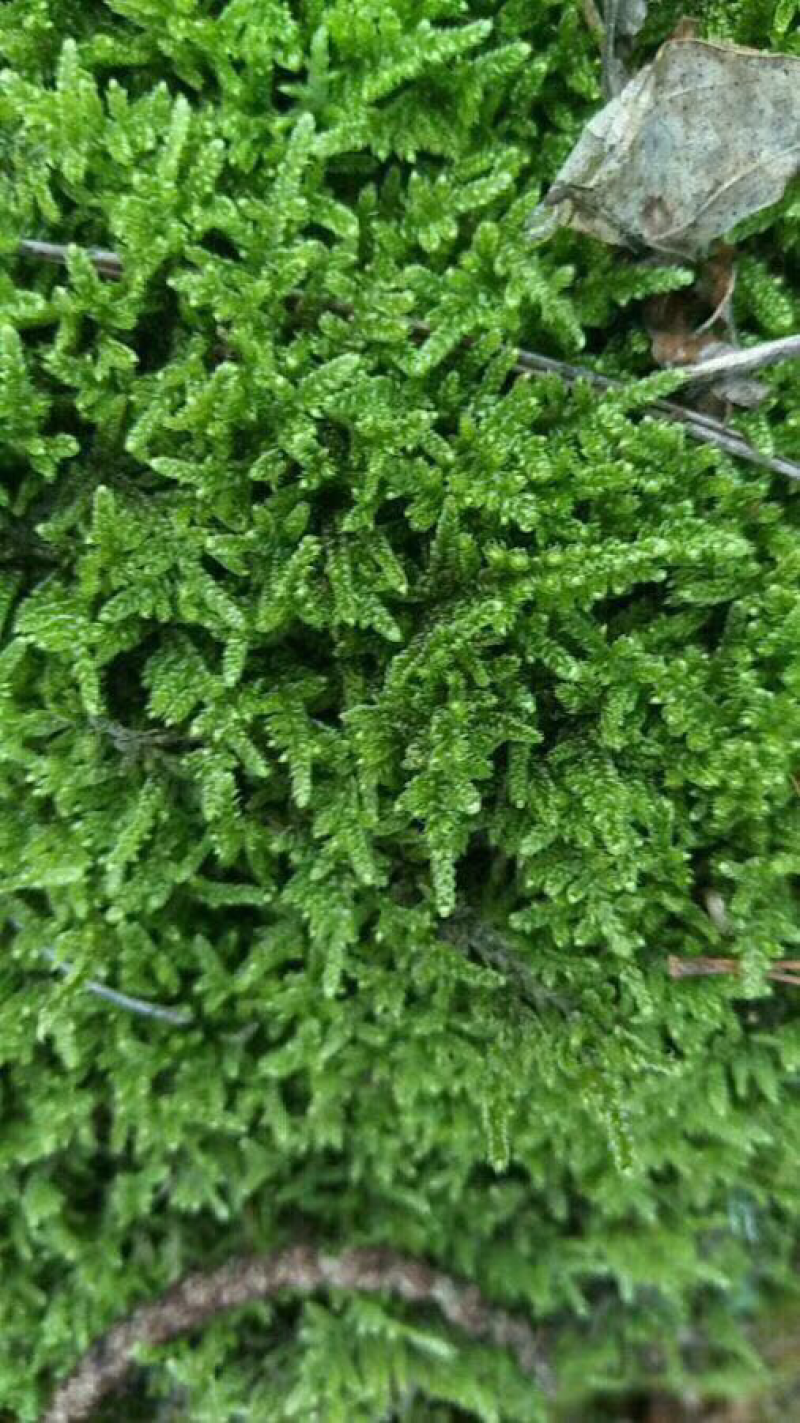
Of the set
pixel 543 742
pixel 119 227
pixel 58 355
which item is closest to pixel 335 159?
pixel 119 227

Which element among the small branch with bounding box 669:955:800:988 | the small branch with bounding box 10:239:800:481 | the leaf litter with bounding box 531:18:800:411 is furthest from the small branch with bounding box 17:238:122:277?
the small branch with bounding box 669:955:800:988

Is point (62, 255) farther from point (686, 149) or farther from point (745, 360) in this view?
point (745, 360)

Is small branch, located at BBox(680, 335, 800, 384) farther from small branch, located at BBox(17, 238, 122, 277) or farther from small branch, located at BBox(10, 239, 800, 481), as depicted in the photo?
small branch, located at BBox(17, 238, 122, 277)

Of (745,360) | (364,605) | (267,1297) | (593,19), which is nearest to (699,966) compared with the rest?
(364,605)

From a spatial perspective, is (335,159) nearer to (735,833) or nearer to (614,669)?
(614,669)

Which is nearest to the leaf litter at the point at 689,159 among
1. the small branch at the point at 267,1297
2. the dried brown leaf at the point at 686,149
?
the dried brown leaf at the point at 686,149
